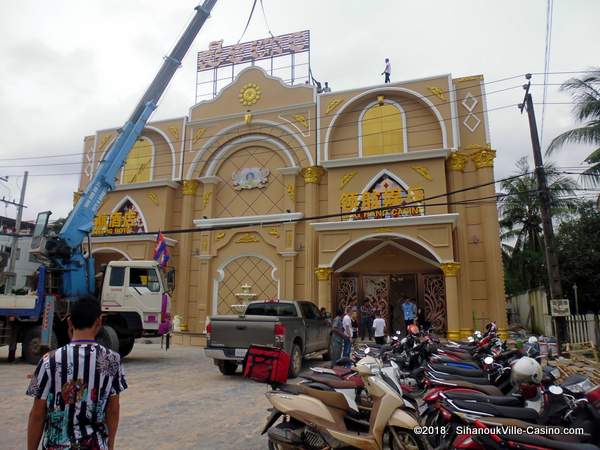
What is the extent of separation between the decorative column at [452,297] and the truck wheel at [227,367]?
307 inches

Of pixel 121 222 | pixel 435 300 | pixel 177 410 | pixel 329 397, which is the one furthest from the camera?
pixel 121 222

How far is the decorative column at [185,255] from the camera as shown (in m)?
18.8

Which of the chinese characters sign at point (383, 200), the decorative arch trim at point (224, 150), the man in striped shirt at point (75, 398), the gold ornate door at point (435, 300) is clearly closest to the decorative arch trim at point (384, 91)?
the chinese characters sign at point (383, 200)

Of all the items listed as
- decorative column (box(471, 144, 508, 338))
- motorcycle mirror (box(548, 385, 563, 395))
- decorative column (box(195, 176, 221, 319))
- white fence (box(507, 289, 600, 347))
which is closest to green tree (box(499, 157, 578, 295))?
white fence (box(507, 289, 600, 347))

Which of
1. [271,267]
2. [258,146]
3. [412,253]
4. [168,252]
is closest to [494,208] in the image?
[412,253]

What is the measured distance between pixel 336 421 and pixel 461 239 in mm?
12655

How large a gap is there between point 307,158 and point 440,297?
25.4ft

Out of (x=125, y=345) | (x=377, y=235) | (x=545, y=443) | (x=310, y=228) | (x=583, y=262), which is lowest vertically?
(x=125, y=345)

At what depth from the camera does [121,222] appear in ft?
66.4

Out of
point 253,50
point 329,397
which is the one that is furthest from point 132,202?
point 329,397

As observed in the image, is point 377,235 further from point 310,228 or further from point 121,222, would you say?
point 121,222

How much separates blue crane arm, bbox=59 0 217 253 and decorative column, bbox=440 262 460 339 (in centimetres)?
1079

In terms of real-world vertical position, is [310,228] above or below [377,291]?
above

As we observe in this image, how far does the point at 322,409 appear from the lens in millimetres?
4473
